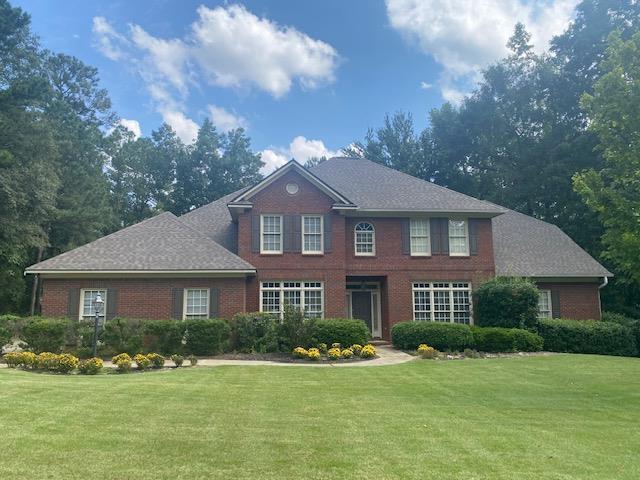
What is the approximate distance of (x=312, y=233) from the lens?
22.1 meters

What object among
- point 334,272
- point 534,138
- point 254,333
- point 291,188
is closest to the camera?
point 254,333

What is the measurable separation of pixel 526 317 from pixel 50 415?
17653 mm

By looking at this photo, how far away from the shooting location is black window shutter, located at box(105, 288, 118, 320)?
63.0 ft

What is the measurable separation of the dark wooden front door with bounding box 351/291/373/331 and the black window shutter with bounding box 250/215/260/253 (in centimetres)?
525

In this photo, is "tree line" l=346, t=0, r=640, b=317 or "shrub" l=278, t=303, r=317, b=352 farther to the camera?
"tree line" l=346, t=0, r=640, b=317

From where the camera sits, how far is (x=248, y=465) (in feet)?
18.9

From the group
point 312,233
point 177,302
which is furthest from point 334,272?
point 177,302

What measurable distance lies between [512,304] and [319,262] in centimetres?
798

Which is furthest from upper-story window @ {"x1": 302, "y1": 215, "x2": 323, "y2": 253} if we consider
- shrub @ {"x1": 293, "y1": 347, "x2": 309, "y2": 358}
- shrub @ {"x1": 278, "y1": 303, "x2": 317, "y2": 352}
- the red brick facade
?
shrub @ {"x1": 293, "y1": 347, "x2": 309, "y2": 358}

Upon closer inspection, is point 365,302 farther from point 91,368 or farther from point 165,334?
point 91,368

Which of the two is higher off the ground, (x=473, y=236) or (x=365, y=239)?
(x=473, y=236)

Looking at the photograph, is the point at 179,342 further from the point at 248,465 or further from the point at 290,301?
the point at 248,465

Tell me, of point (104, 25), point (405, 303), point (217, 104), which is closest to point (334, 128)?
point (217, 104)

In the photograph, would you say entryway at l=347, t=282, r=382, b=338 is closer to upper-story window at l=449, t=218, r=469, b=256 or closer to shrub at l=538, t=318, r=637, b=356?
upper-story window at l=449, t=218, r=469, b=256
